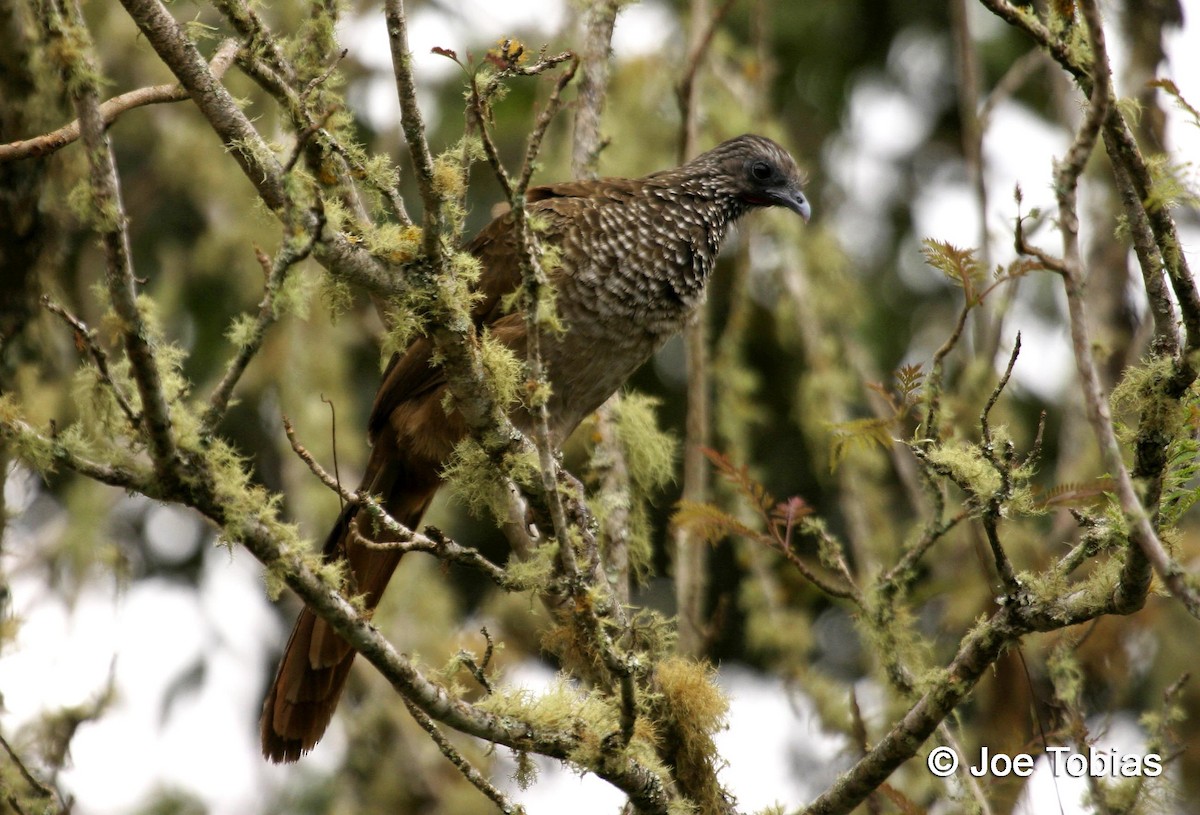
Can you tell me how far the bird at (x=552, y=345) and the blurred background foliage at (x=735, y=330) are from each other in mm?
464

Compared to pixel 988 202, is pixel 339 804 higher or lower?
lower

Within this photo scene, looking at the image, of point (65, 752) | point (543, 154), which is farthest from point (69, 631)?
point (543, 154)

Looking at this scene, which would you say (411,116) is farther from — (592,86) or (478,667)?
(592,86)

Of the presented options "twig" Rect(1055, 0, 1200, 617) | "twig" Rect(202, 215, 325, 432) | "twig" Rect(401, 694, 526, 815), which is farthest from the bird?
"twig" Rect(1055, 0, 1200, 617)

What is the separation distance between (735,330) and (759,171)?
835 mm

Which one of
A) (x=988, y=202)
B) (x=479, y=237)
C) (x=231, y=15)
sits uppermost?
(x=988, y=202)

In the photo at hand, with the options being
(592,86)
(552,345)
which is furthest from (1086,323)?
(592,86)

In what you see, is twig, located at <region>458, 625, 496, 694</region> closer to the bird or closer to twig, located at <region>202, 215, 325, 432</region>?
twig, located at <region>202, 215, 325, 432</region>

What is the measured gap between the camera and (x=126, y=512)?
5969 mm

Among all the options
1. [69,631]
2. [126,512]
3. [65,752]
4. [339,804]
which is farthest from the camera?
[126,512]

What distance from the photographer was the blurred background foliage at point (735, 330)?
4.42m

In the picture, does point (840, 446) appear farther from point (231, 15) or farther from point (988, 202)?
point (988, 202)

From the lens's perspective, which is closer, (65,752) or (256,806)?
(65,752)

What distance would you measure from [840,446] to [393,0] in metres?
1.55
